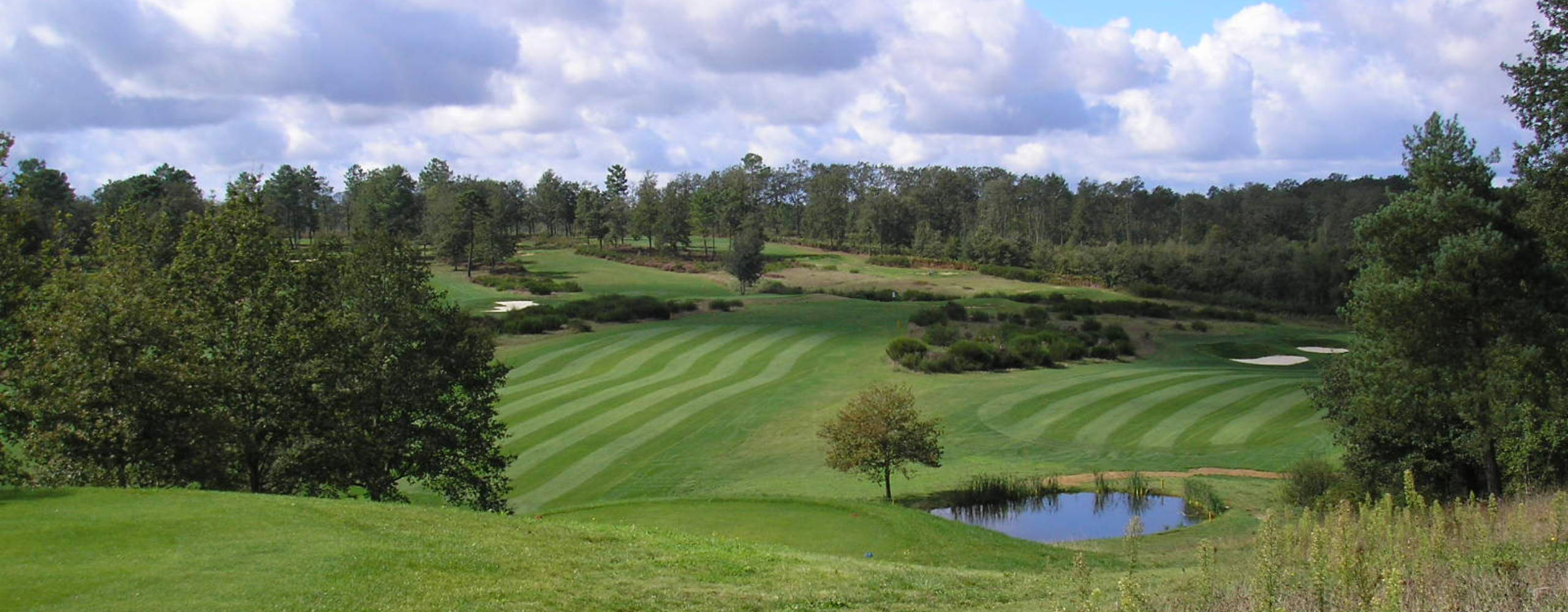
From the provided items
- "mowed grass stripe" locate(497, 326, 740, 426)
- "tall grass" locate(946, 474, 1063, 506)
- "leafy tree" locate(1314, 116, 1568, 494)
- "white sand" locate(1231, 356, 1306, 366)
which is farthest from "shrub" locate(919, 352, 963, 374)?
"leafy tree" locate(1314, 116, 1568, 494)

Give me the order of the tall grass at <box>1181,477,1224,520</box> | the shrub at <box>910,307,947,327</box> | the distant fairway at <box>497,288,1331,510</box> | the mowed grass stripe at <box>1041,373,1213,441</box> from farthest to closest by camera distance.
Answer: the shrub at <box>910,307,947,327</box> < the mowed grass stripe at <box>1041,373,1213,441</box> < the distant fairway at <box>497,288,1331,510</box> < the tall grass at <box>1181,477,1224,520</box>

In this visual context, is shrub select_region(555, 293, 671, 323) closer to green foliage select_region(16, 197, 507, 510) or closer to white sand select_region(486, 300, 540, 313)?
white sand select_region(486, 300, 540, 313)

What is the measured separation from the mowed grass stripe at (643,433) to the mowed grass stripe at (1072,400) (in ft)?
44.2

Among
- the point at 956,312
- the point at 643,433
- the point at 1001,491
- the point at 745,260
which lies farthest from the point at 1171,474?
the point at 745,260

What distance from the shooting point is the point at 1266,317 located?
92.2 m

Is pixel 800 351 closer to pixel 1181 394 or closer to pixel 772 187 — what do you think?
pixel 1181 394

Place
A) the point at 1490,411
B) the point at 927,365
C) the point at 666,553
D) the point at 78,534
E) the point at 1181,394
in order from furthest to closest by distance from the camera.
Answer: the point at 927,365 → the point at 1181,394 → the point at 1490,411 → the point at 666,553 → the point at 78,534

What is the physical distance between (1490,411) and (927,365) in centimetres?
3316

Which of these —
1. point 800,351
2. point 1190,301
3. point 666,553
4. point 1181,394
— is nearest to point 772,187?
point 1190,301

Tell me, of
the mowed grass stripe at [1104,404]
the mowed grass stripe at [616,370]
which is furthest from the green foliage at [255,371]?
the mowed grass stripe at [1104,404]

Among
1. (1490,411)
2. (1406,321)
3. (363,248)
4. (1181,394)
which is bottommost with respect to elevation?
(1181,394)

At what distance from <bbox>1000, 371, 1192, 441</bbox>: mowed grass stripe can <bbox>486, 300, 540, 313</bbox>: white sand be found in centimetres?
4613

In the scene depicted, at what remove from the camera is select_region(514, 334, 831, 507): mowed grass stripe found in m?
33.1

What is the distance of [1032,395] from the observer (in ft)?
158
